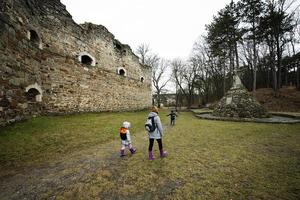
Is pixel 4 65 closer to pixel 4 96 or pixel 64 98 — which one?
pixel 4 96

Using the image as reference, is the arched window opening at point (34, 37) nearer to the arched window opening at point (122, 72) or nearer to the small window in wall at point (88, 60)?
the small window in wall at point (88, 60)

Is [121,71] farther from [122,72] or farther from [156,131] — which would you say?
[156,131]

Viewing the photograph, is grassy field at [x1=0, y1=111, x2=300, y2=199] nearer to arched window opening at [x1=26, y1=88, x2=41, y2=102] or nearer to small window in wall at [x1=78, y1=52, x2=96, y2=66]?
arched window opening at [x1=26, y1=88, x2=41, y2=102]

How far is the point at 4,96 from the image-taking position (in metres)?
4.64

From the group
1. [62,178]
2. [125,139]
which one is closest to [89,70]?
[125,139]

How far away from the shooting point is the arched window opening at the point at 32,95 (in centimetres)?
611

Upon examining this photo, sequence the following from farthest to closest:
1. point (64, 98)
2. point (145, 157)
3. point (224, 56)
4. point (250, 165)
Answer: point (224, 56) → point (64, 98) → point (145, 157) → point (250, 165)

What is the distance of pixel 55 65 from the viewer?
25.4 feet

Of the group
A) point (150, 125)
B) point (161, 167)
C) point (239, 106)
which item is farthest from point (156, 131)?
point (239, 106)

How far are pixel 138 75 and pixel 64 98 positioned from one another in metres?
9.12

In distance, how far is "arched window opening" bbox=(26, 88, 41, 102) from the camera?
20.0 ft

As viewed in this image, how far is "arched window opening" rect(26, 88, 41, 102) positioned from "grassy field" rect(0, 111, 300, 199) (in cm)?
180

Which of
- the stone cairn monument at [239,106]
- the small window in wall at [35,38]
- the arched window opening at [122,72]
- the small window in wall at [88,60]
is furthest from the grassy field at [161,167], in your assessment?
the arched window opening at [122,72]

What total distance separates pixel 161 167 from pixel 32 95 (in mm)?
7113
